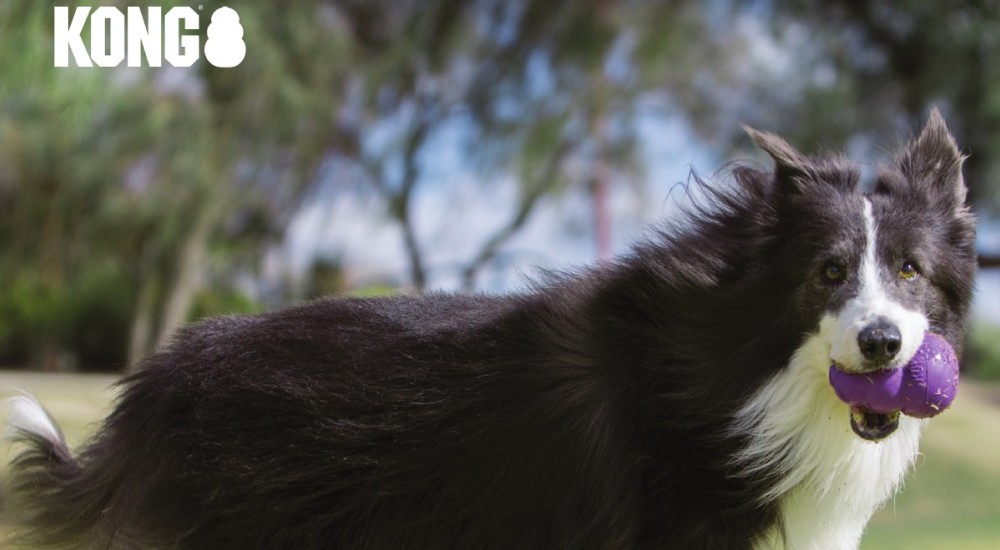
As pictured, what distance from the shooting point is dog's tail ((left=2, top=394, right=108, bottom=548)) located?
421cm

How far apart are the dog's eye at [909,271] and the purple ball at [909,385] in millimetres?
179

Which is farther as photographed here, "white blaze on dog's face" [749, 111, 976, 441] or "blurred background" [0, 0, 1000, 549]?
"blurred background" [0, 0, 1000, 549]

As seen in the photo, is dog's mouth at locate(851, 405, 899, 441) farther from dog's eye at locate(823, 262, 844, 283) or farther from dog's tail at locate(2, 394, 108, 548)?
dog's tail at locate(2, 394, 108, 548)

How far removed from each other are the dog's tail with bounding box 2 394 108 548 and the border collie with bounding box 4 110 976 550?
12.2 inches

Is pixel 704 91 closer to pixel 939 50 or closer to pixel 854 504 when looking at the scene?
pixel 939 50

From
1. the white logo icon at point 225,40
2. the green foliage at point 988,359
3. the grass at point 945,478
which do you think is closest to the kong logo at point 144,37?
the white logo icon at point 225,40

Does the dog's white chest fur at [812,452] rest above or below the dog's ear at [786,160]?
below

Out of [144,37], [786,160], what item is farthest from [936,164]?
[144,37]

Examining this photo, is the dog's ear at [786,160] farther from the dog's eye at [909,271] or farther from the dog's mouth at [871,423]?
the dog's mouth at [871,423]

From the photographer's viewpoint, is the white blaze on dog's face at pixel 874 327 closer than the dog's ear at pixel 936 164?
Yes

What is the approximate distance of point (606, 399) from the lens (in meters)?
3.53

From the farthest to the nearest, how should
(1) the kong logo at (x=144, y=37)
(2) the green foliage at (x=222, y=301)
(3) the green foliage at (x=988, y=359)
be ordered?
(3) the green foliage at (x=988, y=359) < (2) the green foliage at (x=222, y=301) < (1) the kong logo at (x=144, y=37)

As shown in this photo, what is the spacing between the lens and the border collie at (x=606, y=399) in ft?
11.0

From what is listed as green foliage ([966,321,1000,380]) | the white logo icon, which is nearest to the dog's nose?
the white logo icon
